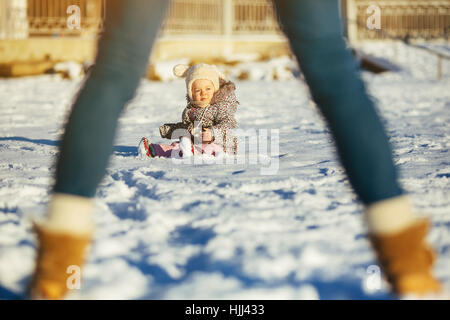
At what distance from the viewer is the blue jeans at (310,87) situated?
1.18 metres

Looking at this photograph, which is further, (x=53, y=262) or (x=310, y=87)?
(x=310, y=87)

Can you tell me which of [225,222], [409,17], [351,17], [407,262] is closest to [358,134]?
[407,262]

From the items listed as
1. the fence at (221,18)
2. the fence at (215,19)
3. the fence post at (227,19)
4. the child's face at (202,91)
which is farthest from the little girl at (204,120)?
the fence post at (227,19)

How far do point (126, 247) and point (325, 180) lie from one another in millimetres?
1130

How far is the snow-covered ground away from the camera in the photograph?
1304mm

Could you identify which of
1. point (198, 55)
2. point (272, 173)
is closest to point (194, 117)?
point (272, 173)

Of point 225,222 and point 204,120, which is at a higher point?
point 204,120

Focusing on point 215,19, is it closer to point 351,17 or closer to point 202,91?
point 351,17

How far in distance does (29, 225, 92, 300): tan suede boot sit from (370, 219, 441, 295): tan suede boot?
66 centimetres

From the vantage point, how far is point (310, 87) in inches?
49.8

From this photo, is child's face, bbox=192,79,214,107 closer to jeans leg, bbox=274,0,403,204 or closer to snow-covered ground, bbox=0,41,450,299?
snow-covered ground, bbox=0,41,450,299

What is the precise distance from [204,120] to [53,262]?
84.1 inches

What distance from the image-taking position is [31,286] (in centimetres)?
118
